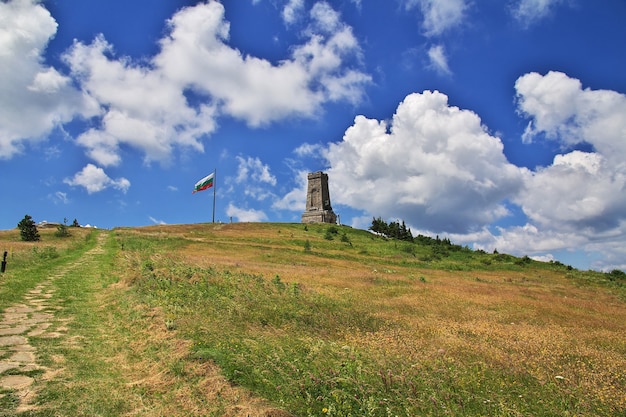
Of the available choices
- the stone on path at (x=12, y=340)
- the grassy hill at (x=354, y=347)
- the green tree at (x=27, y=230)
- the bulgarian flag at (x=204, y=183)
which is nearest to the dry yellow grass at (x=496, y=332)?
the grassy hill at (x=354, y=347)

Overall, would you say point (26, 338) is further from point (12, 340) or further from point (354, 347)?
point (354, 347)

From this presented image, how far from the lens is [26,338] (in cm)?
933

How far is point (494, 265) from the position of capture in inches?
2096

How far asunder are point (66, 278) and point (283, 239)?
40.1m

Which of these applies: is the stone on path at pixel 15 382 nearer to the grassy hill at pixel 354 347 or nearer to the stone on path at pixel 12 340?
the grassy hill at pixel 354 347

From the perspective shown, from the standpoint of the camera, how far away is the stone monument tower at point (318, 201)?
Answer: 87250 millimetres

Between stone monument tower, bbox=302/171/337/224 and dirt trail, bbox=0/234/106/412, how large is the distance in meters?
72.7

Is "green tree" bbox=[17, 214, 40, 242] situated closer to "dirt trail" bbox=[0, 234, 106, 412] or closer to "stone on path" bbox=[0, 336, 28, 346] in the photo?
"dirt trail" bbox=[0, 234, 106, 412]

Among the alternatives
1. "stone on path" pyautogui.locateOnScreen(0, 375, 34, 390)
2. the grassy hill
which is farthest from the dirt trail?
the grassy hill

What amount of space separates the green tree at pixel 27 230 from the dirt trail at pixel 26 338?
31.9 metres

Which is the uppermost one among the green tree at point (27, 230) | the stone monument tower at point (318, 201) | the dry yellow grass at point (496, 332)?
the stone monument tower at point (318, 201)

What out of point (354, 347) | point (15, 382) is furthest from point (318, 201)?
point (15, 382)

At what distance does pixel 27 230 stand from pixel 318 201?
56.6 meters

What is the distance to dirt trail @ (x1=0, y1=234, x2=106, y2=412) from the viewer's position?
266 inches
